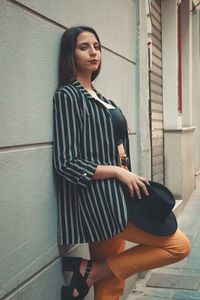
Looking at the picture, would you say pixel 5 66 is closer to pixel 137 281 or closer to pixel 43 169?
pixel 43 169

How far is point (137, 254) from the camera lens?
2865 mm

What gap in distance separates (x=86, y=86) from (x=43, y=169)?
66cm

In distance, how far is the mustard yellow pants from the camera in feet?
9.17

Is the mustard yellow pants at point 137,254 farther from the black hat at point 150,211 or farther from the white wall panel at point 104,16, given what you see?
the white wall panel at point 104,16

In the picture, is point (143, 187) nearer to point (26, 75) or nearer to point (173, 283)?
point (26, 75)

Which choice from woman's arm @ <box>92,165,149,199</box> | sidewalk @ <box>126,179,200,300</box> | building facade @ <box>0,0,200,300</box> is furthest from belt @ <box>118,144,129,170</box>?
sidewalk @ <box>126,179,200,300</box>

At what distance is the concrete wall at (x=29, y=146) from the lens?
85.9 inches

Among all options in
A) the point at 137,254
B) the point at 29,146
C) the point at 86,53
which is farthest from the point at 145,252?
the point at 86,53

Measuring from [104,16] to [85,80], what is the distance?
861 mm

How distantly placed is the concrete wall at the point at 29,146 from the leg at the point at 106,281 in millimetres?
175

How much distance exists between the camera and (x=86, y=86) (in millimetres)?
2924

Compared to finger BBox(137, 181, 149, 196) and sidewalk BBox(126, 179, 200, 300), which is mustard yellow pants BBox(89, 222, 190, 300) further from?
sidewalk BBox(126, 179, 200, 300)

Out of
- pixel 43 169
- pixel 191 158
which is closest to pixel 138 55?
pixel 43 169

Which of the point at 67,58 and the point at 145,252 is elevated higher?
the point at 67,58
